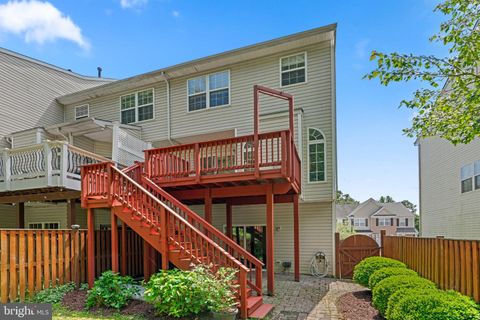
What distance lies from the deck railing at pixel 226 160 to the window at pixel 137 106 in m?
5.25

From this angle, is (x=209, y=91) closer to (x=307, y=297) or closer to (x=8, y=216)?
(x=307, y=297)

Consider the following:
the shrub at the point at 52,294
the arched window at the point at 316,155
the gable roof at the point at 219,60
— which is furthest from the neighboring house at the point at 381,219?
the shrub at the point at 52,294

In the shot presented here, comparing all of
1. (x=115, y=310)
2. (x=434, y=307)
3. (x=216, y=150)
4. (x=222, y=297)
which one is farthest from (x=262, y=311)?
(x=216, y=150)

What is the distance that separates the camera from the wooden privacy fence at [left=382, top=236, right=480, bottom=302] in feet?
18.3

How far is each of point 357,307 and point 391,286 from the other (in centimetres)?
133

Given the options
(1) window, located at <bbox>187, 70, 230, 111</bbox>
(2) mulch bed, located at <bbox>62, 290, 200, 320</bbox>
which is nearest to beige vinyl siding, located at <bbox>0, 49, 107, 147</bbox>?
(1) window, located at <bbox>187, 70, 230, 111</bbox>

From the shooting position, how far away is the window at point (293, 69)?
1140 cm

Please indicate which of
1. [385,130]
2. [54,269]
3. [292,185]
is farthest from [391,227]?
[54,269]

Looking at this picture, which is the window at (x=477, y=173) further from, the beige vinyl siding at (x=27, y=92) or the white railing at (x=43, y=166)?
the beige vinyl siding at (x=27, y=92)

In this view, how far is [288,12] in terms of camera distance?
38.1 ft

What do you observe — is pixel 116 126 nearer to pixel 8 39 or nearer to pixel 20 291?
pixel 20 291

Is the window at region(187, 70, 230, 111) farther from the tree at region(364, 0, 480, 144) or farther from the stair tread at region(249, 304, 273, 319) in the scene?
the stair tread at region(249, 304, 273, 319)

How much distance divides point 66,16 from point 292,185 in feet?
37.2

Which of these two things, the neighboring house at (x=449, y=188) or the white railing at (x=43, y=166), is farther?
the neighboring house at (x=449, y=188)
